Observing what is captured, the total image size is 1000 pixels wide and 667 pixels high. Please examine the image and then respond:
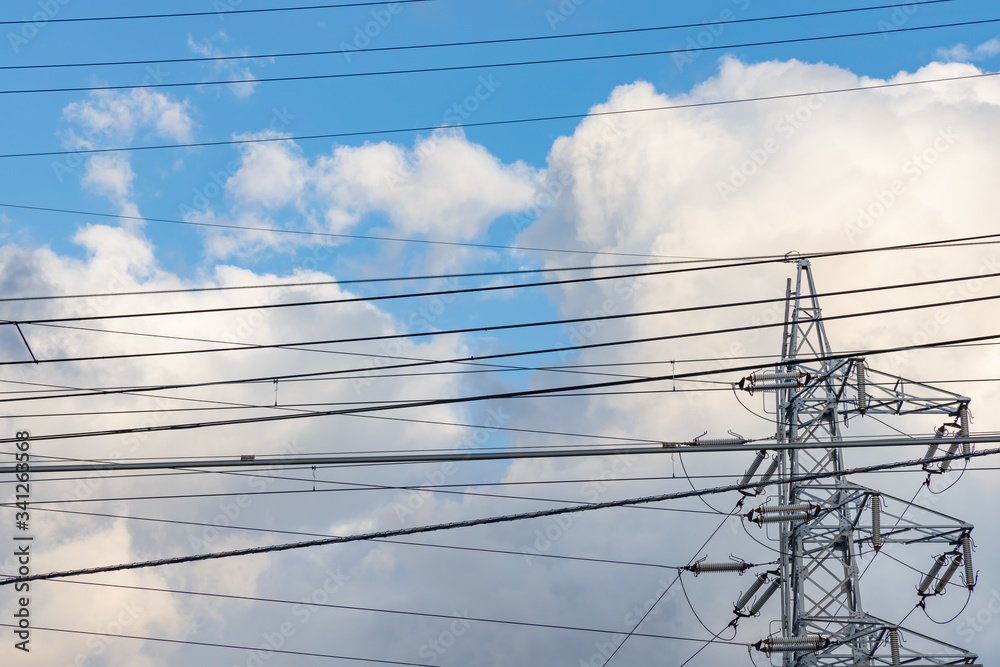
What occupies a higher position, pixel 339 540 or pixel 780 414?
pixel 780 414

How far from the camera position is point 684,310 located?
14.9 meters

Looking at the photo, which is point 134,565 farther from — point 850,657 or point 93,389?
point 850,657

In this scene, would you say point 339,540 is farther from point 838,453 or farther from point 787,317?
point 787,317

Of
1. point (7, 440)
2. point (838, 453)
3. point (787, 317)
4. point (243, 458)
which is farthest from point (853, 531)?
point (7, 440)

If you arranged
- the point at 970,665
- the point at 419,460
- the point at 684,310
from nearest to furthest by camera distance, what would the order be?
the point at 419,460 < the point at 684,310 < the point at 970,665

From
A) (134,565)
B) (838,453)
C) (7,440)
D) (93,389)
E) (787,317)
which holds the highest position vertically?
(787,317)

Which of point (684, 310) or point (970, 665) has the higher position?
point (684, 310)

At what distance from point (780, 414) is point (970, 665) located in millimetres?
6206

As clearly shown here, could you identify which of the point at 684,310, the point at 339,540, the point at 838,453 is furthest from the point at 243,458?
the point at 838,453

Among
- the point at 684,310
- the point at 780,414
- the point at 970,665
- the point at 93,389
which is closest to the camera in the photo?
the point at 684,310

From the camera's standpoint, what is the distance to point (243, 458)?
14.2m

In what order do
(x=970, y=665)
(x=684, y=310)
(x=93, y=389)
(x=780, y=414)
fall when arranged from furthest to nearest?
(x=780, y=414) < (x=970, y=665) < (x=93, y=389) < (x=684, y=310)

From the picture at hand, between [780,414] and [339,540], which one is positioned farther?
[780,414]

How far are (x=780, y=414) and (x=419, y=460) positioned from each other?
13360mm
